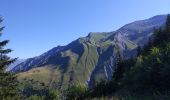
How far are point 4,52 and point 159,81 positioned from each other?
3252cm

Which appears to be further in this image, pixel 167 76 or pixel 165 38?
pixel 165 38

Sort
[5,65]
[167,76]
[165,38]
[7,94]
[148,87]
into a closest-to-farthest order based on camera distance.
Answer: [167,76] < [148,87] < [5,65] < [7,94] < [165,38]

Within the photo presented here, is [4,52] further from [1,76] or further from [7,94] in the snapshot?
[7,94]

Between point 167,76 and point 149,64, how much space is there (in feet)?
14.1

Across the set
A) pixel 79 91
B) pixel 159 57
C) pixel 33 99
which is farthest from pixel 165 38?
pixel 33 99

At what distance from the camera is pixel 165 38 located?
86.9m

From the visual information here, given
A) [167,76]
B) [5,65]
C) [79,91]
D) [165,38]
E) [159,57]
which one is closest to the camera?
[167,76]

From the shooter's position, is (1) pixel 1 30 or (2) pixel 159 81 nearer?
(2) pixel 159 81

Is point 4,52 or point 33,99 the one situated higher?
point 4,52

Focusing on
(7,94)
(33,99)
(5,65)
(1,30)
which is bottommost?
(33,99)

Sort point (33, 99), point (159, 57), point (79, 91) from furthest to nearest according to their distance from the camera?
1. point (33, 99)
2. point (79, 91)
3. point (159, 57)

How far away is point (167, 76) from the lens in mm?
23859

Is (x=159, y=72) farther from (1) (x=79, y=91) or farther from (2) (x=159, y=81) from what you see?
(1) (x=79, y=91)

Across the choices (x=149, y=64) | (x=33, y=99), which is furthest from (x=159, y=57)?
(x=33, y=99)
